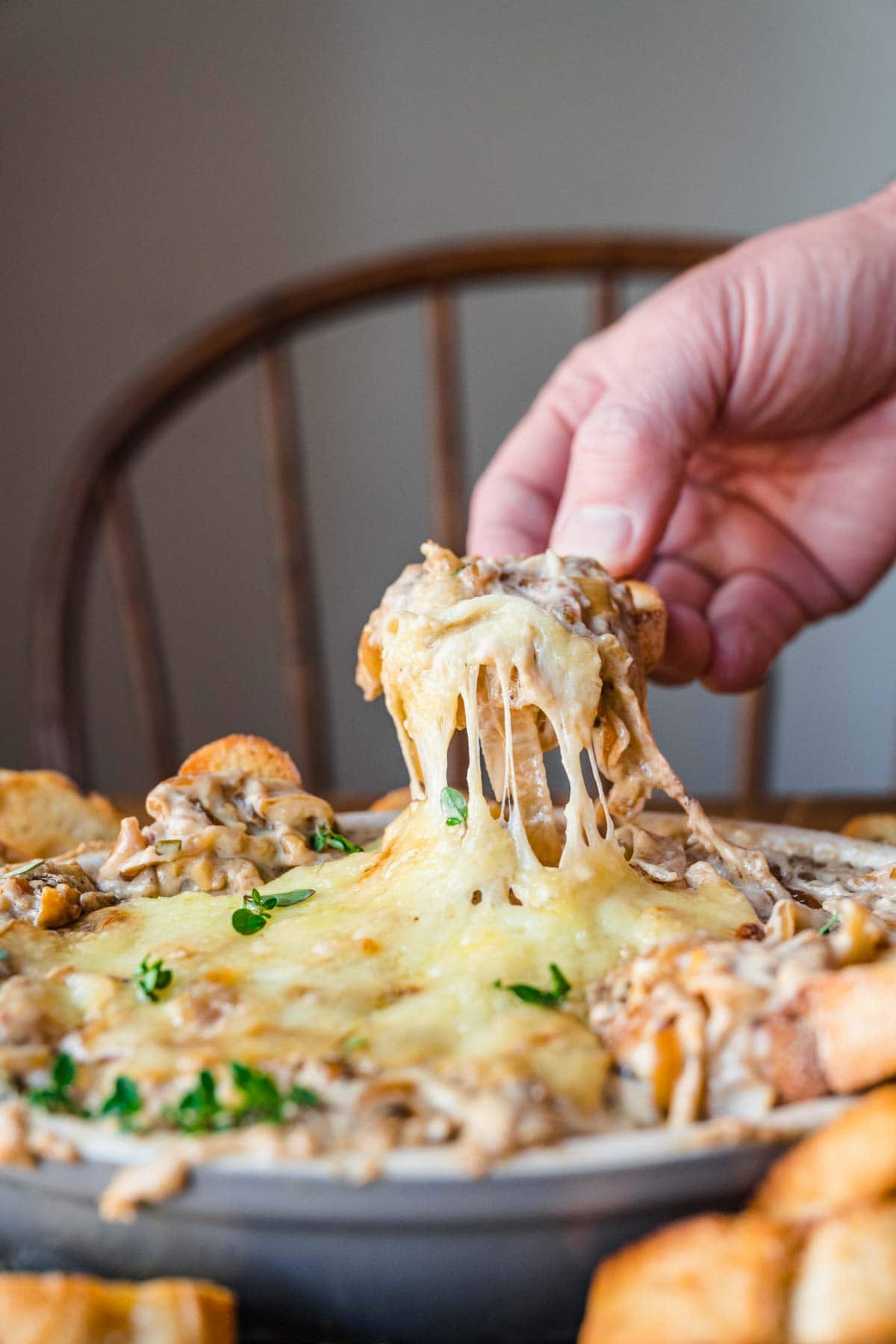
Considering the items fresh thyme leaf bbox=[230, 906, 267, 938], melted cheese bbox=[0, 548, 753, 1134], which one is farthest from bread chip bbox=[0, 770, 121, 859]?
fresh thyme leaf bbox=[230, 906, 267, 938]

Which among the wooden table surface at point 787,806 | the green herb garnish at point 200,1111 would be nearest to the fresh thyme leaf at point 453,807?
the green herb garnish at point 200,1111

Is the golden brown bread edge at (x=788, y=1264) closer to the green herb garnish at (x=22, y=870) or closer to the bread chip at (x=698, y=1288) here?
the bread chip at (x=698, y=1288)

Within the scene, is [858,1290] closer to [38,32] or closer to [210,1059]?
[210,1059]

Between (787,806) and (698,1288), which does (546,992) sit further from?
(787,806)

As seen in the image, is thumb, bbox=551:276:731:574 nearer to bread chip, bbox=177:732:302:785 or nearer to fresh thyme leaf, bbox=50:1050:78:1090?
bread chip, bbox=177:732:302:785

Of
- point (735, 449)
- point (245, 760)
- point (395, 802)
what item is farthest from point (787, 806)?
point (245, 760)

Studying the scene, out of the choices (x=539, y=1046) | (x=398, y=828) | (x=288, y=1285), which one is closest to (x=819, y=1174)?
(x=539, y=1046)
